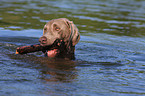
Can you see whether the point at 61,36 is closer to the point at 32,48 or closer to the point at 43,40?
the point at 43,40

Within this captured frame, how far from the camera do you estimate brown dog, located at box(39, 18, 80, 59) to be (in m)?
6.76

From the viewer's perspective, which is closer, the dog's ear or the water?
the water

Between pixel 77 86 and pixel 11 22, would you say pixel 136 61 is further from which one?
pixel 11 22

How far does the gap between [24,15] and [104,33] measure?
5193 millimetres

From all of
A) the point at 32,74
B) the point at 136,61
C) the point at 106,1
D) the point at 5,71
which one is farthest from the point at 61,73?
the point at 106,1

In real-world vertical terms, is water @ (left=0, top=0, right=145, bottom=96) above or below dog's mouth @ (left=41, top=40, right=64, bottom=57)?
below

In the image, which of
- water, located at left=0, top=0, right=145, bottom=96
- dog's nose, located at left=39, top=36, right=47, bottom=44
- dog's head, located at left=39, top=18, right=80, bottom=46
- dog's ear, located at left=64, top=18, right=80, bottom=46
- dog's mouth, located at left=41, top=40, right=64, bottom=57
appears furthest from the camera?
dog's ear, located at left=64, top=18, right=80, bottom=46

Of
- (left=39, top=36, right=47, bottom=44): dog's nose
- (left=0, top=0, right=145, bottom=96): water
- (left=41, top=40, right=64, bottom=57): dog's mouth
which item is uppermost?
(left=39, top=36, right=47, bottom=44): dog's nose

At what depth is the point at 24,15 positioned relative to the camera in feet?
50.4

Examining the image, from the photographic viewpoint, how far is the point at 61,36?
6.97 m

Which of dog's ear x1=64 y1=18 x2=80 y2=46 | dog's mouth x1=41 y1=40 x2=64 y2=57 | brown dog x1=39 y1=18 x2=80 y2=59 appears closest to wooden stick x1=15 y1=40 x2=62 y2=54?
dog's mouth x1=41 y1=40 x2=64 y2=57

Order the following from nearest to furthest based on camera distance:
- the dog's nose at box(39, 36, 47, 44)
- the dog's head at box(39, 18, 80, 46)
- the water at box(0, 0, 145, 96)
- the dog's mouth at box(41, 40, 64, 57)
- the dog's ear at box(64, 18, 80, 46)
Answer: the water at box(0, 0, 145, 96) → the dog's nose at box(39, 36, 47, 44) → the dog's head at box(39, 18, 80, 46) → the dog's mouth at box(41, 40, 64, 57) → the dog's ear at box(64, 18, 80, 46)

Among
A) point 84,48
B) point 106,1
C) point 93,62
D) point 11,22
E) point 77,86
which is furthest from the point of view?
point 106,1

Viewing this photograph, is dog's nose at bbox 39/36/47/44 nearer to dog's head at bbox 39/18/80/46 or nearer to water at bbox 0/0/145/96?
dog's head at bbox 39/18/80/46
